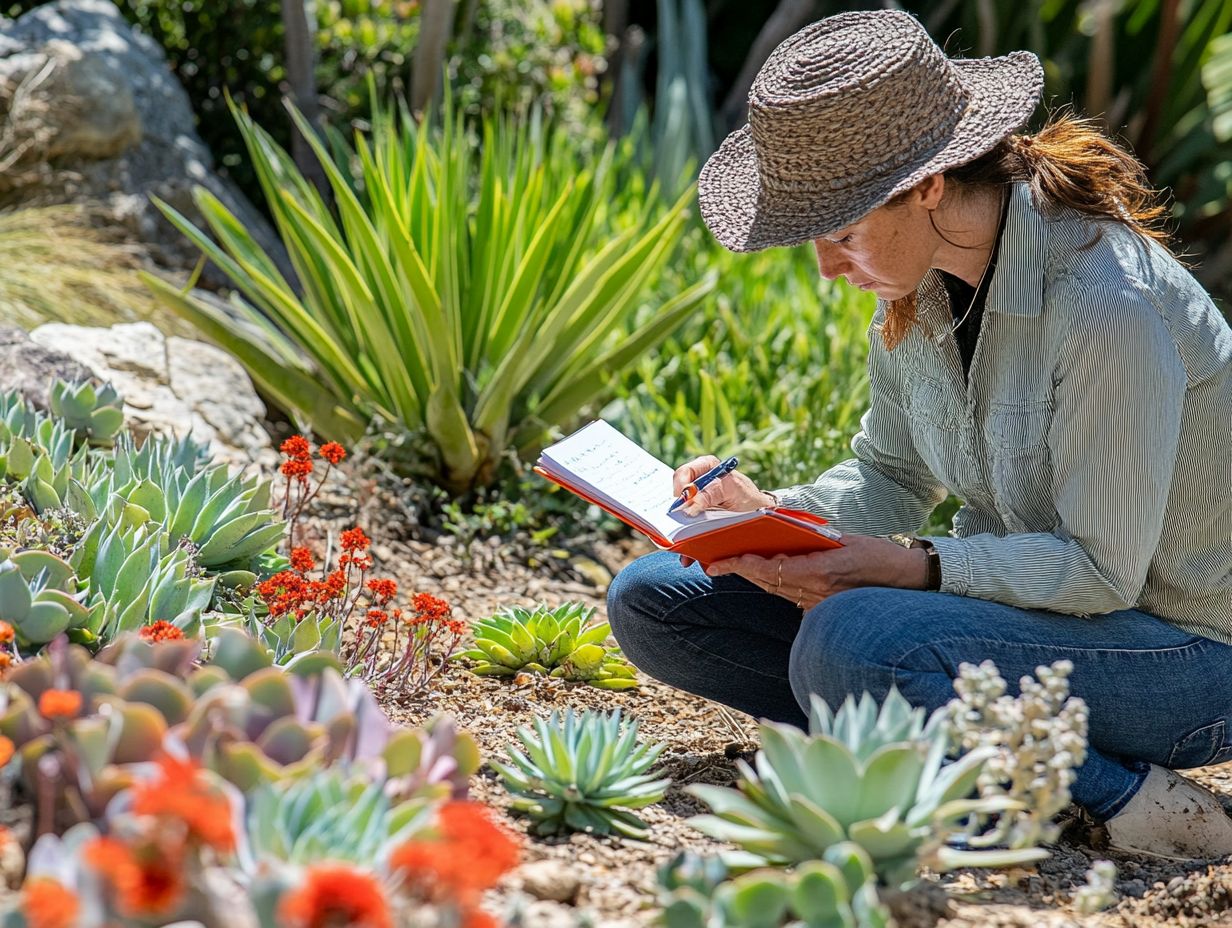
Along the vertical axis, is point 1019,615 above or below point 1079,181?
below

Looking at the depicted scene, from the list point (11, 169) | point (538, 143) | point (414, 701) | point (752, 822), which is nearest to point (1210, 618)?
point (752, 822)

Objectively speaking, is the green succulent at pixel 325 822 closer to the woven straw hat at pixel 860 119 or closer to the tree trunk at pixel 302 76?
the woven straw hat at pixel 860 119

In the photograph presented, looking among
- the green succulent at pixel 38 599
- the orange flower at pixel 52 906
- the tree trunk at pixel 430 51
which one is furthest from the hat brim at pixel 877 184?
the tree trunk at pixel 430 51

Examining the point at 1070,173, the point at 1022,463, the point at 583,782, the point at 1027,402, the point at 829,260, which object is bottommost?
the point at 583,782

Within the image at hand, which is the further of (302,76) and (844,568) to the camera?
(302,76)

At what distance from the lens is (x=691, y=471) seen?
248 centimetres

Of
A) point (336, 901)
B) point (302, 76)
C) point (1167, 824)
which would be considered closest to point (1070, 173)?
point (1167, 824)

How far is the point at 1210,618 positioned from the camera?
230 cm

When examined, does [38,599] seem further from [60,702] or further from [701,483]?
[701,483]

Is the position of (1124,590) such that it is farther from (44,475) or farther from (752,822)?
(44,475)

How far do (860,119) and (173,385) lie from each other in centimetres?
262

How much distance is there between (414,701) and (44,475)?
88 cm

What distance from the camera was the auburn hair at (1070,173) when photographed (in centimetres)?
224

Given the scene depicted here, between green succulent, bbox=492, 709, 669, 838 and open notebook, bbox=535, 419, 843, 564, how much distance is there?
350 mm
